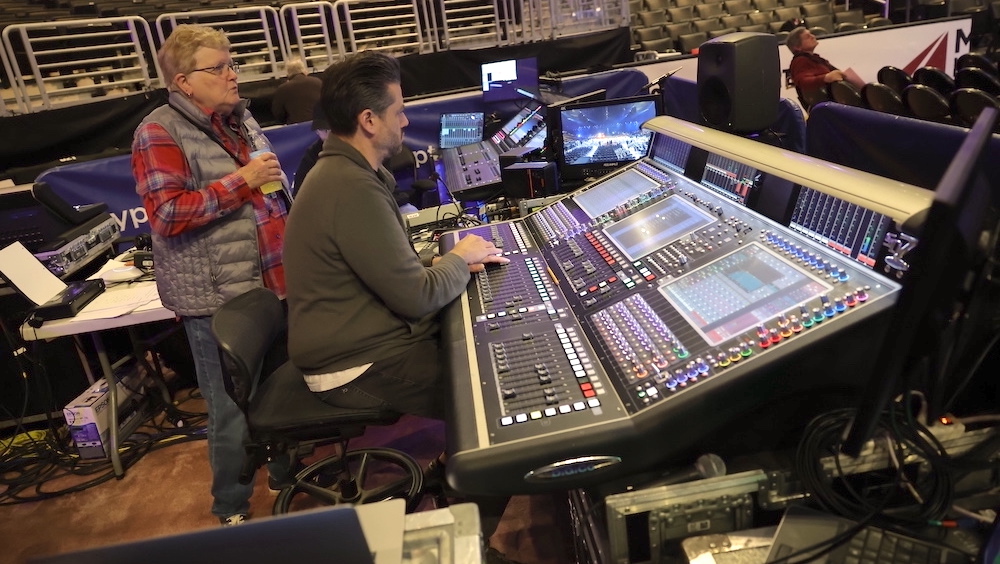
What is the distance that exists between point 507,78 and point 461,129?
62cm

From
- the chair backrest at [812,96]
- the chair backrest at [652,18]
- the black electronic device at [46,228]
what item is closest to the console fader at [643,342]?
the black electronic device at [46,228]

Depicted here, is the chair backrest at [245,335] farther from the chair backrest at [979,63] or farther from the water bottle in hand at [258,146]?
the chair backrest at [979,63]

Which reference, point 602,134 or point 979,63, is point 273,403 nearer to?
point 602,134

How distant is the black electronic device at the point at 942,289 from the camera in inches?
32.4

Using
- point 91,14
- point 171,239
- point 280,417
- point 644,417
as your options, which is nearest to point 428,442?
point 280,417

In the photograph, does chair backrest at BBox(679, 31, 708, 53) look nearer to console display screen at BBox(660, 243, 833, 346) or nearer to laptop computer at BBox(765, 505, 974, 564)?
console display screen at BBox(660, 243, 833, 346)

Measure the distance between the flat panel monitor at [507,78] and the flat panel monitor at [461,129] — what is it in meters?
0.29

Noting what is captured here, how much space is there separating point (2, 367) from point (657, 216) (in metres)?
3.36

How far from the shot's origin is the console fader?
47.9 inches

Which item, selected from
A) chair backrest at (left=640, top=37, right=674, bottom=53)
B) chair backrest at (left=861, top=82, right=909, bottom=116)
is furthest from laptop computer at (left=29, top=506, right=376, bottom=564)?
chair backrest at (left=640, top=37, right=674, bottom=53)

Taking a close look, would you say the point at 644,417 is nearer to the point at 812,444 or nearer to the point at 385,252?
the point at 812,444

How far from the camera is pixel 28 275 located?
9.33ft

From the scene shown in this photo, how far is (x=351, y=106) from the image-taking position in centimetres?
176

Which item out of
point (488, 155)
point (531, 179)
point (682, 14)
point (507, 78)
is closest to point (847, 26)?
point (682, 14)
